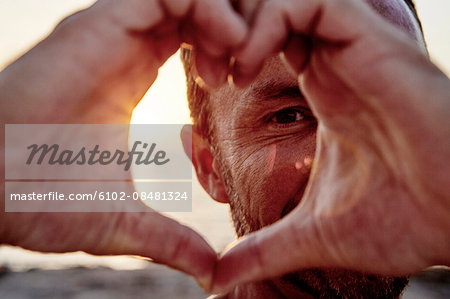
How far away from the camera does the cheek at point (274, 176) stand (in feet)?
5.10

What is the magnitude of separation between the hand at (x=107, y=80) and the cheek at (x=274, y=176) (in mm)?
689

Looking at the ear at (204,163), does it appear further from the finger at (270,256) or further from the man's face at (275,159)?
the finger at (270,256)

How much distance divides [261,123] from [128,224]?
89 centimetres

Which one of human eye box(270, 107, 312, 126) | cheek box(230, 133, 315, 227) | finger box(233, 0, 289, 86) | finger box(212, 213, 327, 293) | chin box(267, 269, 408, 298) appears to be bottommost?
chin box(267, 269, 408, 298)

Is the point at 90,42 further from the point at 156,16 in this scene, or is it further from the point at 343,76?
the point at 343,76

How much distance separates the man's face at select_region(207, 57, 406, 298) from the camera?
1.55m

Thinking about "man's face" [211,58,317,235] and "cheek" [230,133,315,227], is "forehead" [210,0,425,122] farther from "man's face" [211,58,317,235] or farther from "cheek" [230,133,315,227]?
"cheek" [230,133,315,227]

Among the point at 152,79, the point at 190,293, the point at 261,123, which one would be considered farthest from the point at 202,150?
the point at 190,293

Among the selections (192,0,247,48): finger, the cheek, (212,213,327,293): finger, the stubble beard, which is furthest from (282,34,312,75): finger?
the stubble beard

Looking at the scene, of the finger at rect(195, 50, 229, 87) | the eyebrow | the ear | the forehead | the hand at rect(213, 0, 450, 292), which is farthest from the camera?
the ear

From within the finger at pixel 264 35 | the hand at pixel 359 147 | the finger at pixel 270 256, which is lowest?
the finger at pixel 270 256

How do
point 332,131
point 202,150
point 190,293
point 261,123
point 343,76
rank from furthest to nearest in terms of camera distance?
point 190,293 < point 202,150 < point 261,123 < point 332,131 < point 343,76

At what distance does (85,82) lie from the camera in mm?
854

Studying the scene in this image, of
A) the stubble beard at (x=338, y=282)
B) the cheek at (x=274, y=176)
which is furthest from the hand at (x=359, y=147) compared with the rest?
the stubble beard at (x=338, y=282)
